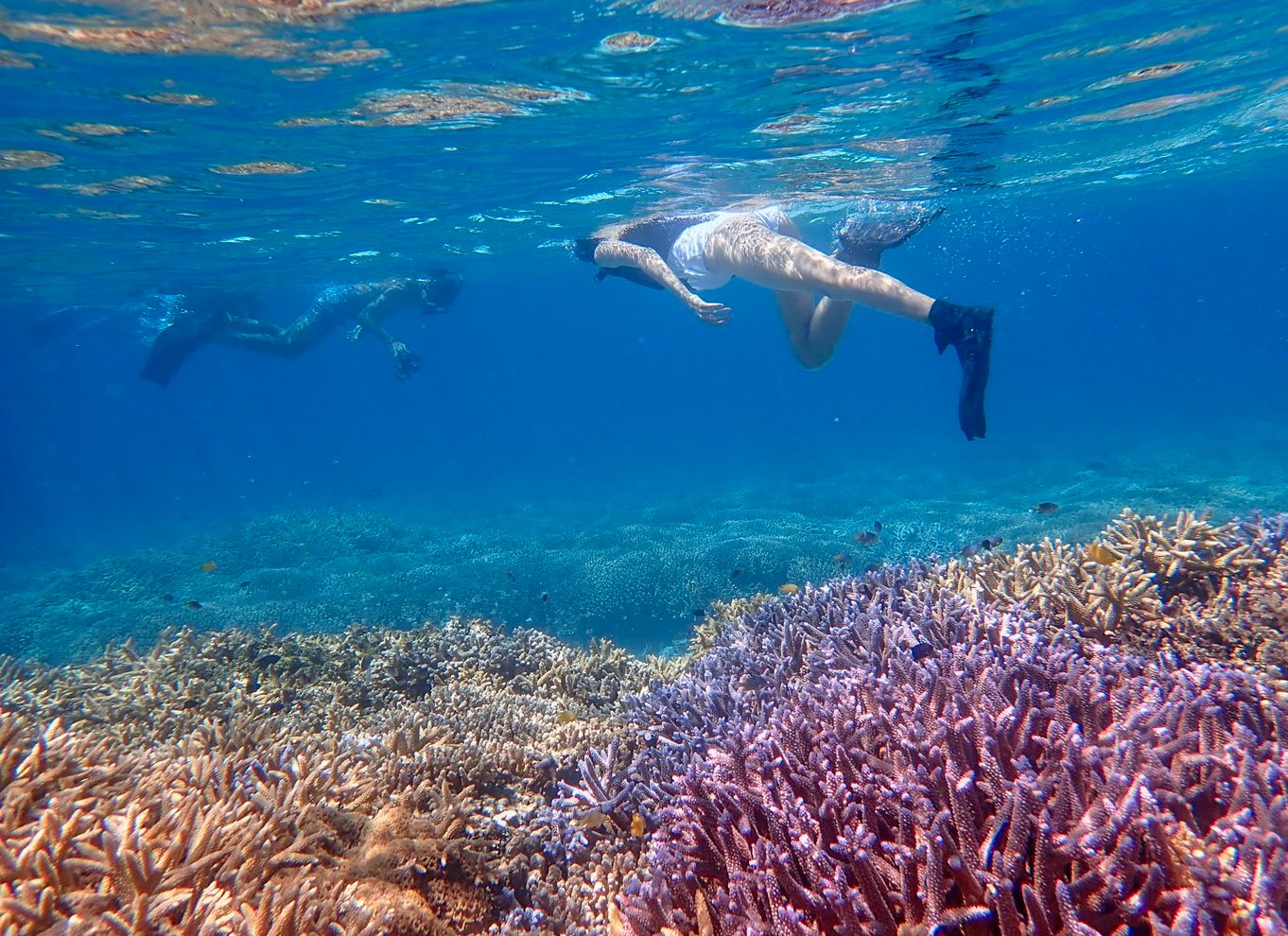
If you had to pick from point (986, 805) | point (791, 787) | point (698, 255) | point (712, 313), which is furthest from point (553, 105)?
point (986, 805)

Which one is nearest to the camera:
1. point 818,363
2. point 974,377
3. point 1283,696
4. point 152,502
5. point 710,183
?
point 1283,696

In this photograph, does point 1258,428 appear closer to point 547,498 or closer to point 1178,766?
point 547,498

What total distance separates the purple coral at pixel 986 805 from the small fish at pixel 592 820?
1.67 feet

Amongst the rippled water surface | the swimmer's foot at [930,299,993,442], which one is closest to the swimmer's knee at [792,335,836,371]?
the swimmer's foot at [930,299,993,442]

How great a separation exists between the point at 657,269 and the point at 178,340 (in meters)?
24.2

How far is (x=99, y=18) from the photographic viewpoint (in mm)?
8906

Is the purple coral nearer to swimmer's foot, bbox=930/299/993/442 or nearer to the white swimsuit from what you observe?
swimmer's foot, bbox=930/299/993/442

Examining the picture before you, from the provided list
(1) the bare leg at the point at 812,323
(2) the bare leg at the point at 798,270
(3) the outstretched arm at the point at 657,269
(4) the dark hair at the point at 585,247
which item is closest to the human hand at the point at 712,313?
(3) the outstretched arm at the point at 657,269

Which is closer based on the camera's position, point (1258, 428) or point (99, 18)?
point (99, 18)

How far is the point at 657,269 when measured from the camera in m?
9.04

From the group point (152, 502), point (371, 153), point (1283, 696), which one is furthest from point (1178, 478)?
point (152, 502)

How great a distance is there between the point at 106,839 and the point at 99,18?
11.0 m

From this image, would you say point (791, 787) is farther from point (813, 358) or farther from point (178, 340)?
point (178, 340)

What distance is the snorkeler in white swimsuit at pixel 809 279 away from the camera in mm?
6918
